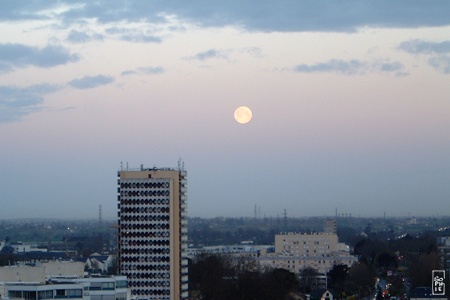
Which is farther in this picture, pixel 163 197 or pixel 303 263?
pixel 303 263

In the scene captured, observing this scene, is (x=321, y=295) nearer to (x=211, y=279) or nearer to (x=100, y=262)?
(x=211, y=279)

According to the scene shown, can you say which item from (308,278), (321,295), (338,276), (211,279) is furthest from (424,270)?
(308,278)

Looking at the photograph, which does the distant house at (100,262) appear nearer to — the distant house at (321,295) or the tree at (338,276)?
the distant house at (321,295)

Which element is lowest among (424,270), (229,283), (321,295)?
(321,295)

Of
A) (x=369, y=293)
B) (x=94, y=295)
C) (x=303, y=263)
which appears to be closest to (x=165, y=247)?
(x=94, y=295)

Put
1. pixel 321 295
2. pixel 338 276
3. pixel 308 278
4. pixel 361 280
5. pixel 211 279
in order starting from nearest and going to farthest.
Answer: pixel 211 279
pixel 321 295
pixel 361 280
pixel 338 276
pixel 308 278

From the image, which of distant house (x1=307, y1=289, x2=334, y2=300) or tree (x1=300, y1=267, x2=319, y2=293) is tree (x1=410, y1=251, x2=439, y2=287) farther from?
tree (x1=300, y1=267, x2=319, y2=293)

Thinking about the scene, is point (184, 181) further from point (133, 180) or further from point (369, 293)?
point (369, 293)

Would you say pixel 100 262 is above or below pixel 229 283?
above
